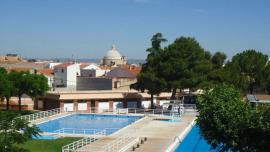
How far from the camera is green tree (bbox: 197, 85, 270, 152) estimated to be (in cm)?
1900

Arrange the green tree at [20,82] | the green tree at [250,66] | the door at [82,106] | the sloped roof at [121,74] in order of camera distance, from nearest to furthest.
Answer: the green tree at [20,82] → the door at [82,106] → the green tree at [250,66] → the sloped roof at [121,74]

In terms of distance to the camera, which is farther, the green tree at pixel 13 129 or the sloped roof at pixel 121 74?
the sloped roof at pixel 121 74

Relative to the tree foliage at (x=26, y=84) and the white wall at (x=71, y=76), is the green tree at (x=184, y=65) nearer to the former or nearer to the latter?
the tree foliage at (x=26, y=84)

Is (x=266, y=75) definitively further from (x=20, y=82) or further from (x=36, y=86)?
(x=20, y=82)

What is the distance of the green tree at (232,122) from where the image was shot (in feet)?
62.3

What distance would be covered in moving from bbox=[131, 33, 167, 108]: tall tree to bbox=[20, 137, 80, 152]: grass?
19313 millimetres

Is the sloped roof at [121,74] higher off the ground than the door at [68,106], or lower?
higher

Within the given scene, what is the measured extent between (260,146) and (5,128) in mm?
10278

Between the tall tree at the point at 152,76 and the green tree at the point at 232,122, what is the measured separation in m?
28.4

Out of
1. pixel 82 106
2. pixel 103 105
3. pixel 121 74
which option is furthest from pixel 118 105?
pixel 121 74

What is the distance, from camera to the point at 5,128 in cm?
1384

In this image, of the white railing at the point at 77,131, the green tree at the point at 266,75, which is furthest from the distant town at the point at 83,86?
the white railing at the point at 77,131

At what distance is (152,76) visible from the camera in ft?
173

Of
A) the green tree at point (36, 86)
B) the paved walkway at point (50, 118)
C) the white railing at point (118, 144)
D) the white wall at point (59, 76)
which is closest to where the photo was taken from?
the white railing at point (118, 144)
